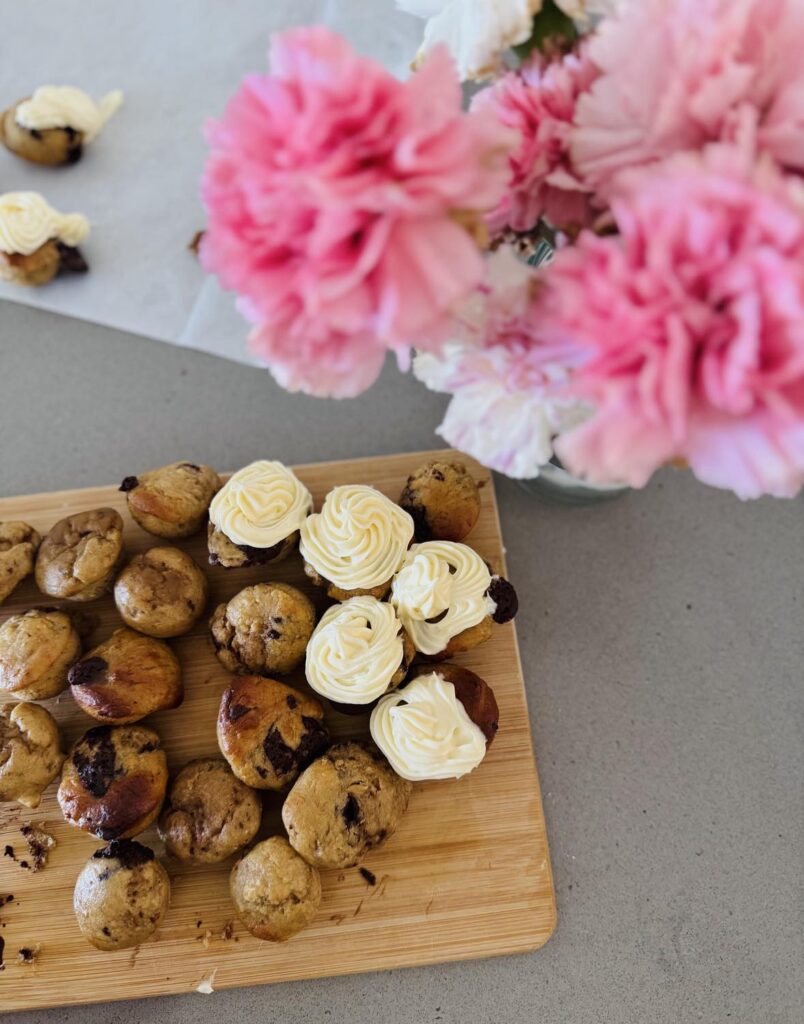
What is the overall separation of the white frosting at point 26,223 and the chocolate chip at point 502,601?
0.67m

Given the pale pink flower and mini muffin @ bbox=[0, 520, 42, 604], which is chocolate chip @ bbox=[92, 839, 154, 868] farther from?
the pale pink flower

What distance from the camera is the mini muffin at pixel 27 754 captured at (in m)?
0.70

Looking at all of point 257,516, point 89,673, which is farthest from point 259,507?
point 89,673

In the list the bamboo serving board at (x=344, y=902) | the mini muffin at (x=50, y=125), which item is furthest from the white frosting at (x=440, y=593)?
the mini muffin at (x=50, y=125)

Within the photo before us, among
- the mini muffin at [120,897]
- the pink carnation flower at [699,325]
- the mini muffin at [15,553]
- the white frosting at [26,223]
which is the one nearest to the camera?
the pink carnation flower at [699,325]

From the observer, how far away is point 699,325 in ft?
1.08

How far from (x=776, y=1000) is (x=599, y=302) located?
0.72 m

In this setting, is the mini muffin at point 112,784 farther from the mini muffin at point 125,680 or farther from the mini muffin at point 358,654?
the mini muffin at point 358,654

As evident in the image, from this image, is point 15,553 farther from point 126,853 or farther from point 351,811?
point 351,811

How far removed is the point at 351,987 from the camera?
735mm

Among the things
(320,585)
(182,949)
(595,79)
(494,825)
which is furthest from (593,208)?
(182,949)

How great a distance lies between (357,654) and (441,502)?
0.17m

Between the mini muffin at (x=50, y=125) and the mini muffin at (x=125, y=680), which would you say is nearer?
the mini muffin at (x=125, y=680)

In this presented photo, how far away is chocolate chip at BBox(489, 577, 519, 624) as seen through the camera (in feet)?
2.38
